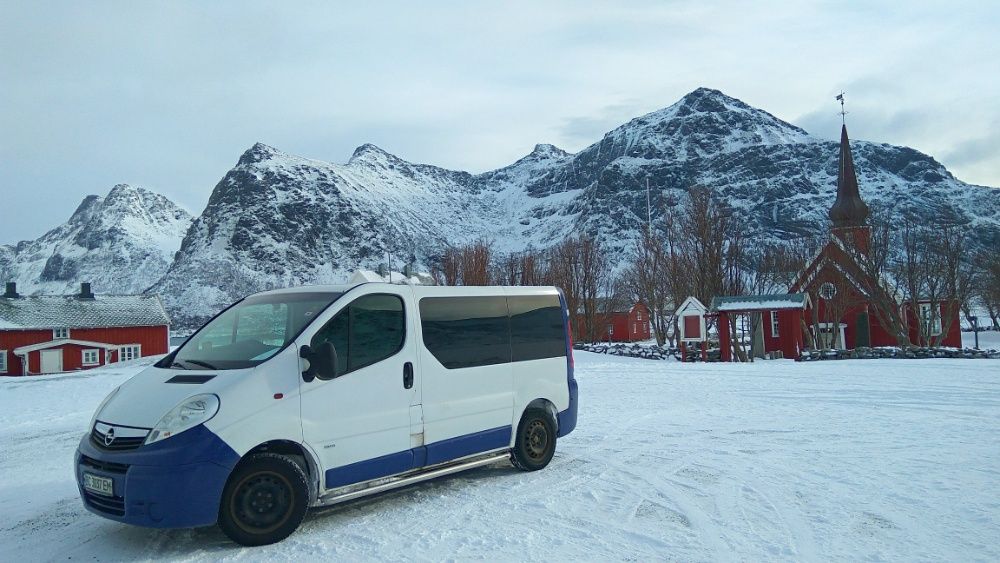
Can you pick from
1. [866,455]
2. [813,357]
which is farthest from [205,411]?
[813,357]

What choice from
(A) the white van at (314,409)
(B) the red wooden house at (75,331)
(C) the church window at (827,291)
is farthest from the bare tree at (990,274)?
(B) the red wooden house at (75,331)

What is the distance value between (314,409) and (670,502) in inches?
135

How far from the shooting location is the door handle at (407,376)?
6312 millimetres

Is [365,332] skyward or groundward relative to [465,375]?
skyward

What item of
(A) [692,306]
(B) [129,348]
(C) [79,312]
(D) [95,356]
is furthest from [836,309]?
(C) [79,312]

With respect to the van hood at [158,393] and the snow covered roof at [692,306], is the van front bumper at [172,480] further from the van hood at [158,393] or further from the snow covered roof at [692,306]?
the snow covered roof at [692,306]

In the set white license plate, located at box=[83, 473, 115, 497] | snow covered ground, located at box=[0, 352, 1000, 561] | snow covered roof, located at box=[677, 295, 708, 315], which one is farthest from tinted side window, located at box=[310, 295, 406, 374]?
snow covered roof, located at box=[677, 295, 708, 315]

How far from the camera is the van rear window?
6793mm

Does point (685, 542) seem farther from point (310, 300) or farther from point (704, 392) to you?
point (704, 392)

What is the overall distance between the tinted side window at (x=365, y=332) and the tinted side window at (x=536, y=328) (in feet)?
5.66

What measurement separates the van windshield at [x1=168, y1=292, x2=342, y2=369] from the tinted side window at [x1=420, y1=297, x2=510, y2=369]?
107cm

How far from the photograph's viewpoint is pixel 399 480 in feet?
20.3

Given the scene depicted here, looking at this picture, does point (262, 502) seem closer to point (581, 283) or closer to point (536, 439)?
point (536, 439)

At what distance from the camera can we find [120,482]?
496 cm
